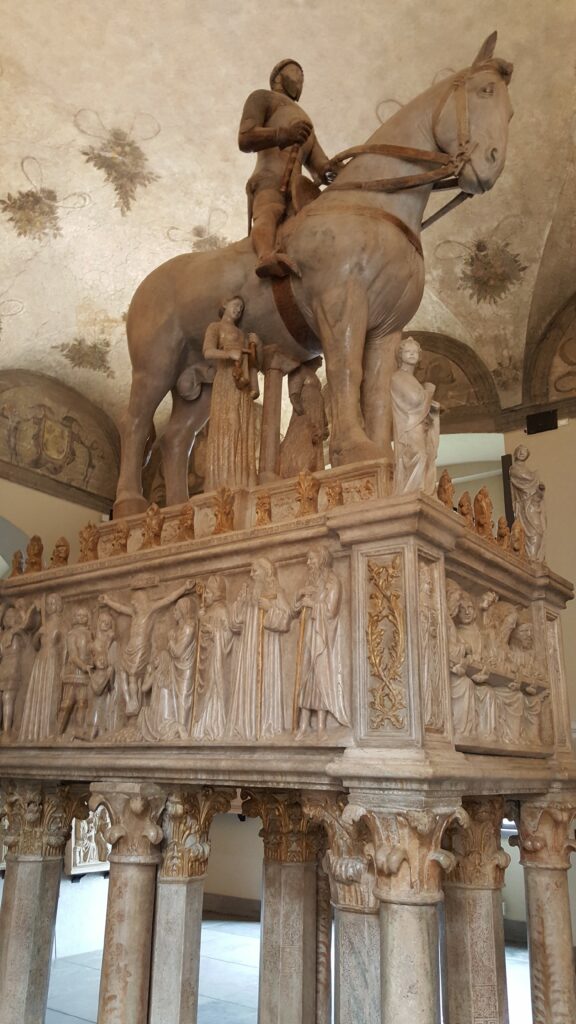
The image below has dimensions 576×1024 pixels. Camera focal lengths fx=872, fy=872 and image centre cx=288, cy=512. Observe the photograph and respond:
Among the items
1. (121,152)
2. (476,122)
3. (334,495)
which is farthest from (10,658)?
(121,152)

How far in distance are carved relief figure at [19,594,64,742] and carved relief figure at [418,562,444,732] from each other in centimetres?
284

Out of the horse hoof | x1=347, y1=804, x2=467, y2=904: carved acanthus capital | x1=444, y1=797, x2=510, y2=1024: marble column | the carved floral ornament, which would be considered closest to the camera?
x1=347, y1=804, x2=467, y2=904: carved acanthus capital

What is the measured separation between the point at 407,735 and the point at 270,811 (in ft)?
7.43

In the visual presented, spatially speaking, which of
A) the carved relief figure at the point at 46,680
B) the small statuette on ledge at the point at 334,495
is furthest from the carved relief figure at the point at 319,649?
the carved relief figure at the point at 46,680

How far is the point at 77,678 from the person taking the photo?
573cm

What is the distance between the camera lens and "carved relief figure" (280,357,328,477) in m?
6.14

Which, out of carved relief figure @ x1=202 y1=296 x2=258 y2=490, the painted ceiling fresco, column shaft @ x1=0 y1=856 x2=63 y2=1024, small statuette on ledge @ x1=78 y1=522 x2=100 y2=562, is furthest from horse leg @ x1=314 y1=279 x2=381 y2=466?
the painted ceiling fresco

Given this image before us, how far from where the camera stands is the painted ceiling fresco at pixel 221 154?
28.8 feet

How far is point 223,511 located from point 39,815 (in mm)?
2564

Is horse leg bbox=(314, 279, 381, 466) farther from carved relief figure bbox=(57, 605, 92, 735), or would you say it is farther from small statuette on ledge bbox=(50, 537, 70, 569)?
small statuette on ledge bbox=(50, 537, 70, 569)

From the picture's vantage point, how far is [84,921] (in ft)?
36.5

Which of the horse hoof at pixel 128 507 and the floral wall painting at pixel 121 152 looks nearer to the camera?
the horse hoof at pixel 128 507

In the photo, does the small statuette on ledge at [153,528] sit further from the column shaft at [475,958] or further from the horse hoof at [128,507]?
the column shaft at [475,958]

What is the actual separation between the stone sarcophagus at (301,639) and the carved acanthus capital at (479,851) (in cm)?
49
